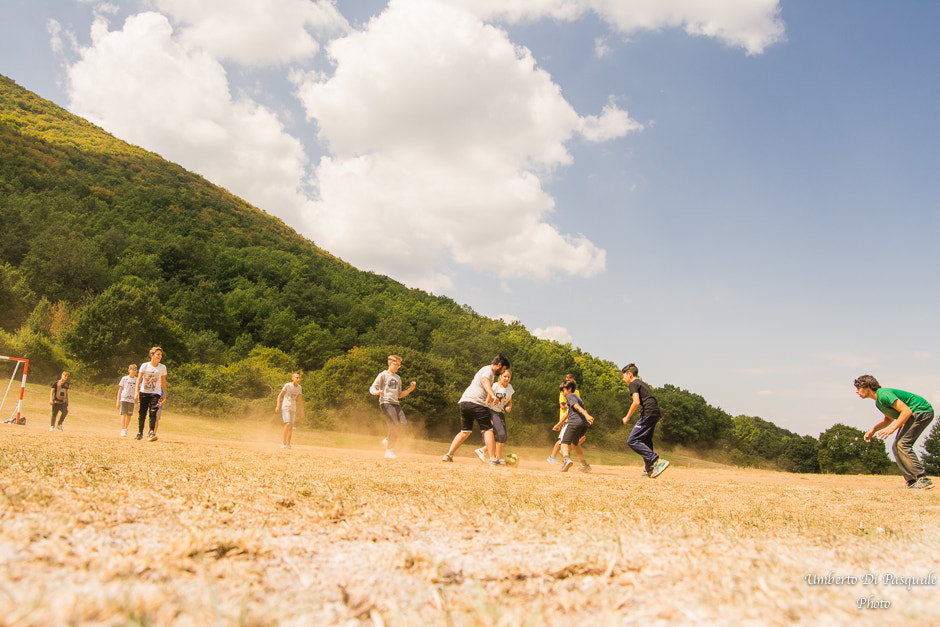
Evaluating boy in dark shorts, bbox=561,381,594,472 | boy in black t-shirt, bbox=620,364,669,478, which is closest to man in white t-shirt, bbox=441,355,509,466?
boy in dark shorts, bbox=561,381,594,472

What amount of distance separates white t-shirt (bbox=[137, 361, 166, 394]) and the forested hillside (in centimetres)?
1800

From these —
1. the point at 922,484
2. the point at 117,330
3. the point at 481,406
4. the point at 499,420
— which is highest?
the point at 117,330

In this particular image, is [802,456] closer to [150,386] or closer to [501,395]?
[501,395]

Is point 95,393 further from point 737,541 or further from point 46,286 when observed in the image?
point 737,541

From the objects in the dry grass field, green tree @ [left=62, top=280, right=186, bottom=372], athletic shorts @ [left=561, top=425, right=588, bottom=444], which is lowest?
athletic shorts @ [left=561, top=425, right=588, bottom=444]

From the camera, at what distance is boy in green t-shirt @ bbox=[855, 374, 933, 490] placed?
314 inches

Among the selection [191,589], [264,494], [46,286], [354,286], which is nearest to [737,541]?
[191,589]

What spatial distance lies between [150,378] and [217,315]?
4215 centimetres

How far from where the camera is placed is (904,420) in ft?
25.5

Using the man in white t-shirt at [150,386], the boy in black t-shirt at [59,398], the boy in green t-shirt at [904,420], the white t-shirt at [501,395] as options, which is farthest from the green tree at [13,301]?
the boy in green t-shirt at [904,420]

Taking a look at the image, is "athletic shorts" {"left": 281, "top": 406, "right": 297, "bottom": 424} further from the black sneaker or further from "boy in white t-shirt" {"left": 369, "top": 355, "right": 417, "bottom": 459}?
the black sneaker

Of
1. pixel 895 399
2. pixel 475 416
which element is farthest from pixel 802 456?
pixel 475 416

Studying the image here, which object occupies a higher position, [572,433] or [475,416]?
[475,416]

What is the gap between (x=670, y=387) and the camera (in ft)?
301
